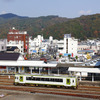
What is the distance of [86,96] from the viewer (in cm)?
1530

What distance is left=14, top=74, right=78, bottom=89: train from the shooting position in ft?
56.5

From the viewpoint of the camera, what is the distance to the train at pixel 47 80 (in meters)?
17.2

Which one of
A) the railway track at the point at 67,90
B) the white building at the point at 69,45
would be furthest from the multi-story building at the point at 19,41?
the railway track at the point at 67,90

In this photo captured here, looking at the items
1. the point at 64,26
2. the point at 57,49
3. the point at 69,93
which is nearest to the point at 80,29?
the point at 64,26

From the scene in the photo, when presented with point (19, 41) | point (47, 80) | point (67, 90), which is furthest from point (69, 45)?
point (67, 90)

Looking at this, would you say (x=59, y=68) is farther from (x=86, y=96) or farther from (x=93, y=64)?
(x=86, y=96)

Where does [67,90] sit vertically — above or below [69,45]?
below

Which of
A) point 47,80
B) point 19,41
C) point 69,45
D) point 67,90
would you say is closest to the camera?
point 67,90

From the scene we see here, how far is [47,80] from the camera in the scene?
58.7ft

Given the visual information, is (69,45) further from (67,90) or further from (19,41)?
(67,90)

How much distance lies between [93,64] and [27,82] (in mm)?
8437

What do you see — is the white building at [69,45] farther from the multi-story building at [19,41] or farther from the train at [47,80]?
the train at [47,80]

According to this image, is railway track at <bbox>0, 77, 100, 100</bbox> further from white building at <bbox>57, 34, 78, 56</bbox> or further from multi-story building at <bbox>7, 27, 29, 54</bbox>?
multi-story building at <bbox>7, 27, 29, 54</bbox>

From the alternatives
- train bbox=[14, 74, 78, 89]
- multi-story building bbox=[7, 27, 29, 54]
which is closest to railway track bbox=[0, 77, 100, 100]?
train bbox=[14, 74, 78, 89]
